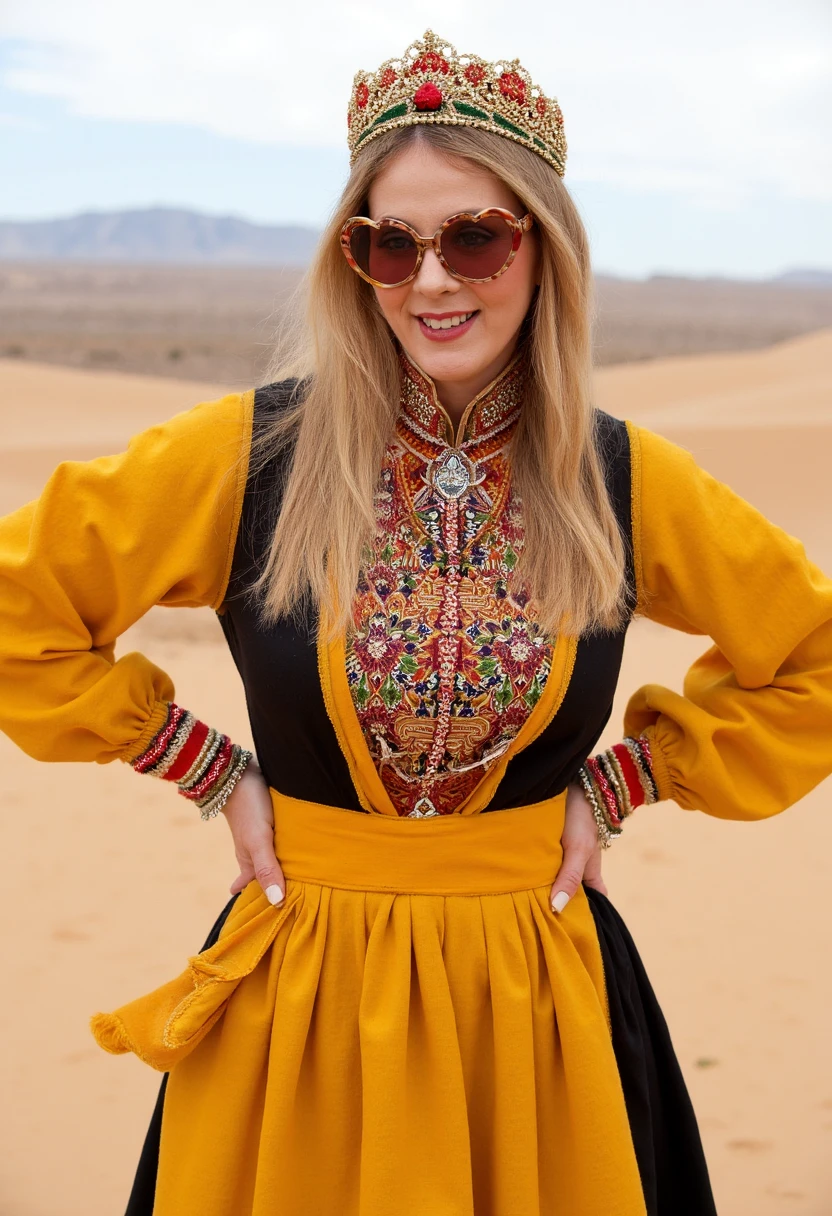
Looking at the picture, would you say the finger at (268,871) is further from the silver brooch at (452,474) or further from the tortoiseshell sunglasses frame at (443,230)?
the tortoiseshell sunglasses frame at (443,230)

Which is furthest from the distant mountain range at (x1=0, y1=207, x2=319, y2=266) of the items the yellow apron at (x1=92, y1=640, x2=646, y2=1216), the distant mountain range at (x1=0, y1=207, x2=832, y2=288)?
the yellow apron at (x1=92, y1=640, x2=646, y2=1216)

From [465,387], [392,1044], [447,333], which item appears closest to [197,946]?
[392,1044]

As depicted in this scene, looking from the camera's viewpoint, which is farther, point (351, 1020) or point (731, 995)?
point (731, 995)

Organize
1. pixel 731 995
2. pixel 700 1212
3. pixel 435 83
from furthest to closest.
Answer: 1. pixel 731 995
2. pixel 700 1212
3. pixel 435 83

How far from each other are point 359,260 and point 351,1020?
116cm

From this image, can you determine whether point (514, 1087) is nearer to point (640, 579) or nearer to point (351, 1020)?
point (351, 1020)

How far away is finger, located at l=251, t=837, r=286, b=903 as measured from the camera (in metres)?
2.12

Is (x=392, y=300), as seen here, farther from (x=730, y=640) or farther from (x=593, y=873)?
(x=593, y=873)

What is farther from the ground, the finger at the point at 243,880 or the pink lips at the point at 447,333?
the pink lips at the point at 447,333

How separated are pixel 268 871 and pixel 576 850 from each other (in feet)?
1.67

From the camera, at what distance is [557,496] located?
2.09m

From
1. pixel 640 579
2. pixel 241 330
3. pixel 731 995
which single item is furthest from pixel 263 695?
pixel 241 330

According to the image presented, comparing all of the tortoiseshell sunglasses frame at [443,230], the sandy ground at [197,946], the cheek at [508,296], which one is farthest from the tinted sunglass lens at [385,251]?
the sandy ground at [197,946]

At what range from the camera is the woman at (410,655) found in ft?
6.53
